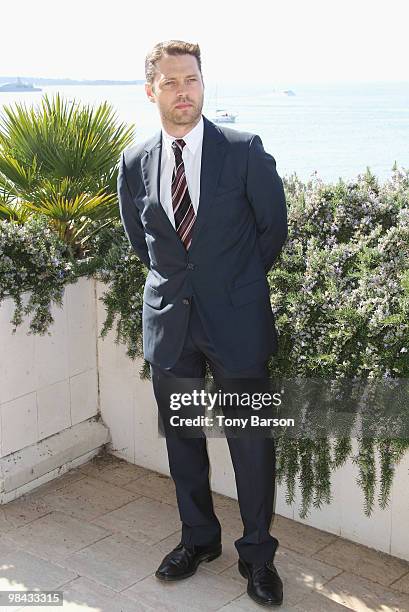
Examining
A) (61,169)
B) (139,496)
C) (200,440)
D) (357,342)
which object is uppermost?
(61,169)

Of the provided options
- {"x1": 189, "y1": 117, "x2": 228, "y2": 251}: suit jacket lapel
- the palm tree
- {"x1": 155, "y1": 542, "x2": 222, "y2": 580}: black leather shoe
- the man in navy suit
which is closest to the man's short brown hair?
the man in navy suit

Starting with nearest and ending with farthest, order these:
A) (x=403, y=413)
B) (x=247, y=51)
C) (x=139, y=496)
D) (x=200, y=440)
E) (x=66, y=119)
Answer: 1. (x=403, y=413)
2. (x=200, y=440)
3. (x=139, y=496)
4. (x=66, y=119)
5. (x=247, y=51)

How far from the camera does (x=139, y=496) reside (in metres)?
3.77

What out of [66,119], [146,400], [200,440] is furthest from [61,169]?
[200,440]

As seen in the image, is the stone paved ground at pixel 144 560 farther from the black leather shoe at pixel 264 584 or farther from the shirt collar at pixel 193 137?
the shirt collar at pixel 193 137

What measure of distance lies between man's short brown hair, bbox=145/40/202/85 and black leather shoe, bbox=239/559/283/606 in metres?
1.90

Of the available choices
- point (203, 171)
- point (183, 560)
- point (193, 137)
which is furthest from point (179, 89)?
point (183, 560)

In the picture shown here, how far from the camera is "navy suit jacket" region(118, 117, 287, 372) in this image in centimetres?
270

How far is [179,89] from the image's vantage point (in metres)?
2.65

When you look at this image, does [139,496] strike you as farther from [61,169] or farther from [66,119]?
[66,119]

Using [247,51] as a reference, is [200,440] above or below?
below

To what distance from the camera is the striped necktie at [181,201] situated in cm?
276

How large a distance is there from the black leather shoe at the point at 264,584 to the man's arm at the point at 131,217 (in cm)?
130

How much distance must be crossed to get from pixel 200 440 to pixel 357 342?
0.76m
